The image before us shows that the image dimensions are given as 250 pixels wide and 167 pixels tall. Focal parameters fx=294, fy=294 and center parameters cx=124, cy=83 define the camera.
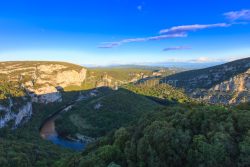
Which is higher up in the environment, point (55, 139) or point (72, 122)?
point (72, 122)

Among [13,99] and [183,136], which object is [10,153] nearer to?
[183,136]

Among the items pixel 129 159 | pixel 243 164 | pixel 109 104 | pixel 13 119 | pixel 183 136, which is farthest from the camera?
pixel 109 104

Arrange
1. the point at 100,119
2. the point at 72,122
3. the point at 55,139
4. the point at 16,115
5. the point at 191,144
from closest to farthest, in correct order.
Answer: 1. the point at 191,144
2. the point at 55,139
3. the point at 16,115
4. the point at 100,119
5. the point at 72,122

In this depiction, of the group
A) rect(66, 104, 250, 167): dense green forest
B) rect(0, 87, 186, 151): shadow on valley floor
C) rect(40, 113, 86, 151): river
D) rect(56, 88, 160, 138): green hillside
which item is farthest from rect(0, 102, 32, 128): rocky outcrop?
rect(66, 104, 250, 167): dense green forest

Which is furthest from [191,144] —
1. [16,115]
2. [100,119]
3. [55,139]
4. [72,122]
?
[72,122]

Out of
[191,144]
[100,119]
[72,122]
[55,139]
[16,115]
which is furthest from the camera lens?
[72,122]

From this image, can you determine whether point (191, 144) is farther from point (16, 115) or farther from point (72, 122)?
point (72, 122)

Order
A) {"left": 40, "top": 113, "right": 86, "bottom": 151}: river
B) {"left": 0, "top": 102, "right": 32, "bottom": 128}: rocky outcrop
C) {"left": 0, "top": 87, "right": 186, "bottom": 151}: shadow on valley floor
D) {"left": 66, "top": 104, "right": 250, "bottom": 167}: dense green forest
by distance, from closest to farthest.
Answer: {"left": 66, "top": 104, "right": 250, "bottom": 167}: dense green forest → {"left": 40, "top": 113, "right": 86, "bottom": 151}: river → {"left": 0, "top": 102, "right": 32, "bottom": 128}: rocky outcrop → {"left": 0, "top": 87, "right": 186, "bottom": 151}: shadow on valley floor

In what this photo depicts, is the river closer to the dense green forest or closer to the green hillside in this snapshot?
the green hillside

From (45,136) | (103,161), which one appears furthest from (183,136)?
(45,136)

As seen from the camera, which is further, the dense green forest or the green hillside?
the green hillside

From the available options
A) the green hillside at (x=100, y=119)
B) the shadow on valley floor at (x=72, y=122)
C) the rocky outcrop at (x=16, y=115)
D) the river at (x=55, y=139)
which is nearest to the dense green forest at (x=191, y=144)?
the river at (x=55, y=139)
